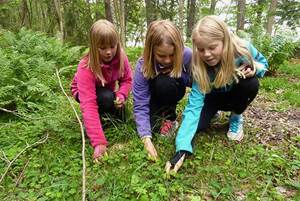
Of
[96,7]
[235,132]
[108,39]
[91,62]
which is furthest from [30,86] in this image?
[96,7]

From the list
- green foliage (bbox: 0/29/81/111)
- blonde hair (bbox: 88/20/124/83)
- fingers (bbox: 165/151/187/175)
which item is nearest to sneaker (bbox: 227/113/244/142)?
fingers (bbox: 165/151/187/175)

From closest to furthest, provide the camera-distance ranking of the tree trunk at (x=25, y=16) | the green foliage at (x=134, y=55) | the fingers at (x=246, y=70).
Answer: the fingers at (x=246, y=70), the green foliage at (x=134, y=55), the tree trunk at (x=25, y=16)

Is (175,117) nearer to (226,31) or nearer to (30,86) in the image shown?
(226,31)

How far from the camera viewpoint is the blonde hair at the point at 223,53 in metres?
2.51

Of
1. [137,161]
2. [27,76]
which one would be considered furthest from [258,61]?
[27,76]

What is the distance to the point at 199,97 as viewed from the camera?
287 cm

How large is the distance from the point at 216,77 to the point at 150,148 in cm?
82

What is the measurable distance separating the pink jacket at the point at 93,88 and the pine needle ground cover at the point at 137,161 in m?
0.21

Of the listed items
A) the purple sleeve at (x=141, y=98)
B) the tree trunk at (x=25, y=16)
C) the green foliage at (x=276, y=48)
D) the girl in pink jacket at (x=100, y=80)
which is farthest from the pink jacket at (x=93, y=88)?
the tree trunk at (x=25, y=16)

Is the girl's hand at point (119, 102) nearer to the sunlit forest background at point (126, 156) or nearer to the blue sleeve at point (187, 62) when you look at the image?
the sunlit forest background at point (126, 156)

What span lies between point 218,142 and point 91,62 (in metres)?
1.38

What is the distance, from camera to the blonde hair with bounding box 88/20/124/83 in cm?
273

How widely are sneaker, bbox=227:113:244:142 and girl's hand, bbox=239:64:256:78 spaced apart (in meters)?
0.50

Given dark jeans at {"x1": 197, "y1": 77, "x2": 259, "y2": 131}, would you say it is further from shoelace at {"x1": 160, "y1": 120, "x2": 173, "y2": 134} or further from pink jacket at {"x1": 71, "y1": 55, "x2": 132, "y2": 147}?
pink jacket at {"x1": 71, "y1": 55, "x2": 132, "y2": 147}
